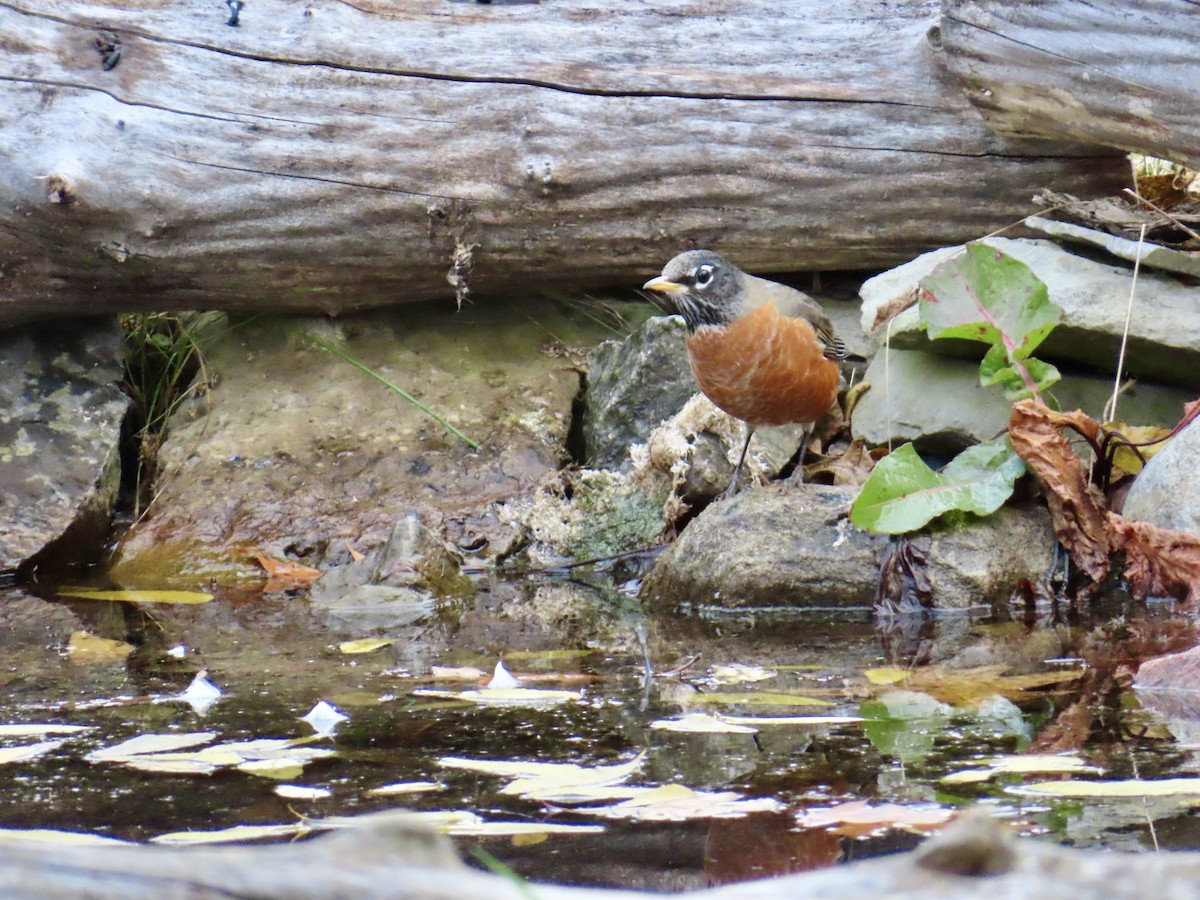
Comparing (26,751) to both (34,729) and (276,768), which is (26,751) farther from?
(276,768)

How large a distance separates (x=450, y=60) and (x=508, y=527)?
175 centimetres

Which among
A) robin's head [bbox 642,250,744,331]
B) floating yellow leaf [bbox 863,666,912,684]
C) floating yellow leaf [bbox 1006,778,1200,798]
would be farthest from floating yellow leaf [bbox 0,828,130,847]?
robin's head [bbox 642,250,744,331]

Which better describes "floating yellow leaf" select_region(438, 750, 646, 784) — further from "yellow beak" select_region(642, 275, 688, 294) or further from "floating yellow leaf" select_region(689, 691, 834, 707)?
"yellow beak" select_region(642, 275, 688, 294)

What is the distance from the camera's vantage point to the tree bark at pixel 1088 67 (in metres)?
3.67

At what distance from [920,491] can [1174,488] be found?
0.71 meters

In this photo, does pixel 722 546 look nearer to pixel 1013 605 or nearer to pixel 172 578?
pixel 1013 605

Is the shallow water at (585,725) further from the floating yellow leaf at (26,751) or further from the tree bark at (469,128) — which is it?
the tree bark at (469,128)

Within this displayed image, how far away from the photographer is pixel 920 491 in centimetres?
399

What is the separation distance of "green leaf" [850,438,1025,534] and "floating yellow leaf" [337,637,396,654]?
4.70ft

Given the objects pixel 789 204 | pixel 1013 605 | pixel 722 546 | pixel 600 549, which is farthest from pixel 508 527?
pixel 1013 605

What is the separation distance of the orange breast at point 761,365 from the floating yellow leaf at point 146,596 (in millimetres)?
1905

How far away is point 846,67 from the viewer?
4762 mm

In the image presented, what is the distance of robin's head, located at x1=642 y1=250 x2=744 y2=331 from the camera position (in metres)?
4.48

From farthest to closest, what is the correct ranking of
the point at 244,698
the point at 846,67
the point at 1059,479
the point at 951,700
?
the point at 846,67 < the point at 1059,479 < the point at 244,698 < the point at 951,700
